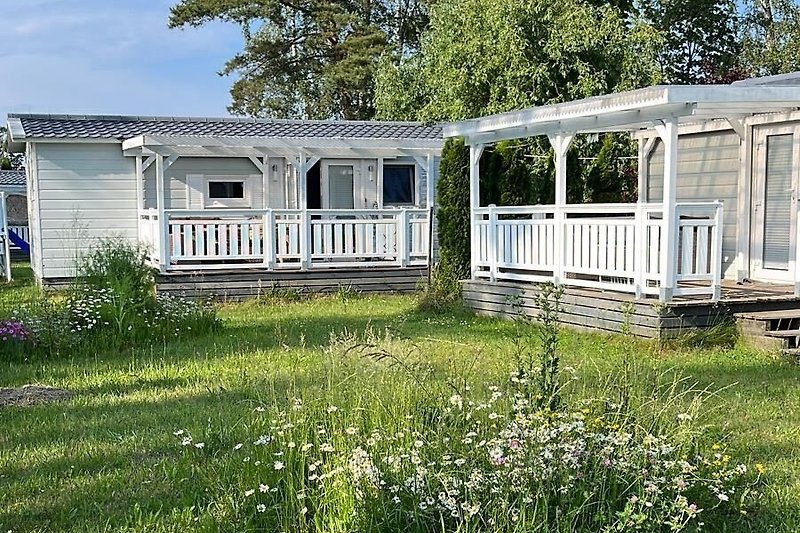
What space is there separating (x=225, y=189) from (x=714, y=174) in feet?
29.9

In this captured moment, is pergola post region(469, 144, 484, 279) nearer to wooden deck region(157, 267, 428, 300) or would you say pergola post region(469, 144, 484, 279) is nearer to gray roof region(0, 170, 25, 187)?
wooden deck region(157, 267, 428, 300)

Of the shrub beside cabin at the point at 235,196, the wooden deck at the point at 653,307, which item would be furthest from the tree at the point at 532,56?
the wooden deck at the point at 653,307

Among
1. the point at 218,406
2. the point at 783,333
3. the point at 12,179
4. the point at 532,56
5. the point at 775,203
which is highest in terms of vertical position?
the point at 532,56

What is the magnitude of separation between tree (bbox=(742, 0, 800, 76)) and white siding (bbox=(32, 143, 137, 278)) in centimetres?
2083

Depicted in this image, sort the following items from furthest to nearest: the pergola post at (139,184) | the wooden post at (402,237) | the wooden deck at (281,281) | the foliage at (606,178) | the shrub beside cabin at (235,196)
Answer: the pergola post at (139,184) < the foliage at (606,178) < the wooden post at (402,237) < the shrub beside cabin at (235,196) < the wooden deck at (281,281)

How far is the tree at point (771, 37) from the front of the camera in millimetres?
26859

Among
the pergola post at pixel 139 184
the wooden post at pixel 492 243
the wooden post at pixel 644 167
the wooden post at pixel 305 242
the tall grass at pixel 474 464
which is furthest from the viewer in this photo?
the pergola post at pixel 139 184

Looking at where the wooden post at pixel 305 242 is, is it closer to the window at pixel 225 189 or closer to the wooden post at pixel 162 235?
the wooden post at pixel 162 235

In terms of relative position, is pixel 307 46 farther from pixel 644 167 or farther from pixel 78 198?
pixel 644 167

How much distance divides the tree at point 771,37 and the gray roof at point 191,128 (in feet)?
47.4

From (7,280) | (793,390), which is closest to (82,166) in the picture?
(7,280)

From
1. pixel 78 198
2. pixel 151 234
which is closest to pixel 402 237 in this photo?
pixel 151 234

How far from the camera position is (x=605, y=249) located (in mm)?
9250

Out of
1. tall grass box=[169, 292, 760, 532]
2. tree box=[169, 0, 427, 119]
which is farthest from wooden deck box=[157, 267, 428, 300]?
tree box=[169, 0, 427, 119]
